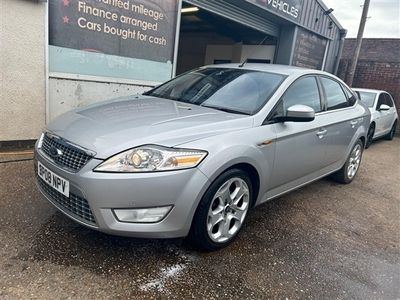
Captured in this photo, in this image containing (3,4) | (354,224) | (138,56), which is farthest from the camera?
(138,56)

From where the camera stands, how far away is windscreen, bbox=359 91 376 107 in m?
8.09

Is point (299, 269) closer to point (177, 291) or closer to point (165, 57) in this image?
point (177, 291)

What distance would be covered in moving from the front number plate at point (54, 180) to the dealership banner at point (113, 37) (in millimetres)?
2665

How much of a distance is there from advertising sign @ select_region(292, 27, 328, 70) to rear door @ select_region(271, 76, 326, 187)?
6698 mm

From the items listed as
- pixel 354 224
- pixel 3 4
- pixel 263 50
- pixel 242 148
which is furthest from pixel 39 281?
pixel 263 50

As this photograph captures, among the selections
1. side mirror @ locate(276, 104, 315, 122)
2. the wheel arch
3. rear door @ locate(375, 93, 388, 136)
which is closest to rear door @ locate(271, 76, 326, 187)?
side mirror @ locate(276, 104, 315, 122)

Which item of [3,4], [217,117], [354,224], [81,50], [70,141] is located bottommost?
[354,224]

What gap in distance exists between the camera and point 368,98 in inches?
324

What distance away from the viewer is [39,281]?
2.13 metres

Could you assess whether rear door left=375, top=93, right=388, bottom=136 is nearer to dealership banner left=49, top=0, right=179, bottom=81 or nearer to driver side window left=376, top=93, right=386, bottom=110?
driver side window left=376, top=93, right=386, bottom=110

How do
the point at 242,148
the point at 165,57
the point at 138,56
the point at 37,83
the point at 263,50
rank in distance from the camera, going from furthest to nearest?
the point at 263,50 → the point at 165,57 → the point at 138,56 → the point at 37,83 → the point at 242,148

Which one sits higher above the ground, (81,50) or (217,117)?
(81,50)

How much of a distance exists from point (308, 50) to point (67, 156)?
Result: 32.1ft

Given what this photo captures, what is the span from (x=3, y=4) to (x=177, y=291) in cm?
407
